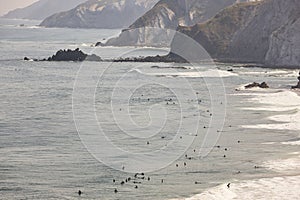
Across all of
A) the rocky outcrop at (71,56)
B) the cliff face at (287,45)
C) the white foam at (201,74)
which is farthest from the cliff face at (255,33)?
the rocky outcrop at (71,56)

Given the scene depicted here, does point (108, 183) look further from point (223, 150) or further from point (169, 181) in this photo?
point (223, 150)

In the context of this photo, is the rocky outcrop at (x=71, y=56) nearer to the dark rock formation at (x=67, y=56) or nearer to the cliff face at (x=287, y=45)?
the dark rock formation at (x=67, y=56)

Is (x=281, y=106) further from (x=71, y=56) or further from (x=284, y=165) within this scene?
(x=71, y=56)

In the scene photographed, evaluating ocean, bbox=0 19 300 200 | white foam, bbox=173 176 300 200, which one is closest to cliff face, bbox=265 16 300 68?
ocean, bbox=0 19 300 200

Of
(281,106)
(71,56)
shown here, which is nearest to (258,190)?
(281,106)

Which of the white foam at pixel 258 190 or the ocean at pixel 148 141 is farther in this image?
the ocean at pixel 148 141

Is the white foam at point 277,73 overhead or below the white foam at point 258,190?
overhead
